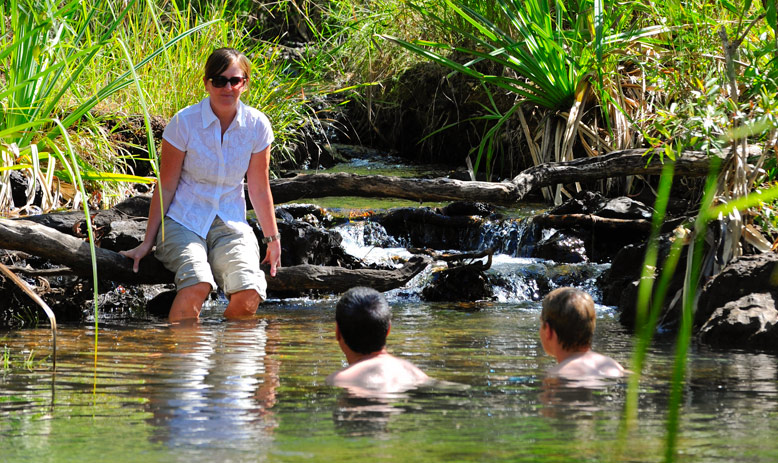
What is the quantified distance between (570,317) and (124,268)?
267 centimetres

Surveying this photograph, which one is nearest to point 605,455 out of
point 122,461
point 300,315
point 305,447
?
point 305,447

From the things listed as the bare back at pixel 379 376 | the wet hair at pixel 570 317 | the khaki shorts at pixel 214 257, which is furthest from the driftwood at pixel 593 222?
the bare back at pixel 379 376

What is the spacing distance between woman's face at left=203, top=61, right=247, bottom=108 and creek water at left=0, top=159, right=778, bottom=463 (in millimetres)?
1314

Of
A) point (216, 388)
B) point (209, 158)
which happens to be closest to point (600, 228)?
point (209, 158)

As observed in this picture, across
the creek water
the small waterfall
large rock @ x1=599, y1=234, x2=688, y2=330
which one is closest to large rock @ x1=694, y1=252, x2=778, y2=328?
large rock @ x1=599, y1=234, x2=688, y2=330

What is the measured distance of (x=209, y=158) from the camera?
5340 millimetres

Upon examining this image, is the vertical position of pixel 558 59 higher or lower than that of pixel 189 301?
higher

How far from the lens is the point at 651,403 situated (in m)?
3.36

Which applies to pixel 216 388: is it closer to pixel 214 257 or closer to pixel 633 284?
pixel 214 257

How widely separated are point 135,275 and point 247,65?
137cm

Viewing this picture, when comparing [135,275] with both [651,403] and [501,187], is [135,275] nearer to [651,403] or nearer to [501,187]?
[501,187]

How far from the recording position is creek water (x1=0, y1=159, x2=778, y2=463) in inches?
102

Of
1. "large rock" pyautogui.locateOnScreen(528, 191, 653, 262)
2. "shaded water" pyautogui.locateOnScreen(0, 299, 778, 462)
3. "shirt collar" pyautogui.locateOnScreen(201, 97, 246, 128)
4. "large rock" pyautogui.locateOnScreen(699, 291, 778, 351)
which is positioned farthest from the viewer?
"large rock" pyautogui.locateOnScreen(528, 191, 653, 262)

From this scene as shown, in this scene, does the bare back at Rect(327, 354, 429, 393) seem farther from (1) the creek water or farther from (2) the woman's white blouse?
(2) the woman's white blouse
